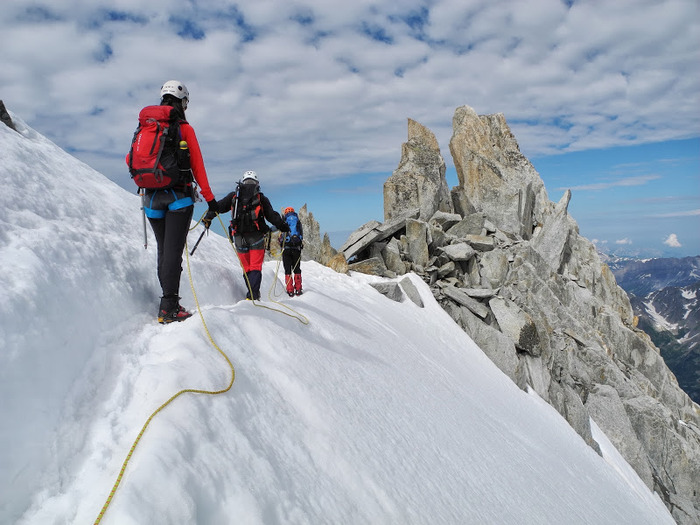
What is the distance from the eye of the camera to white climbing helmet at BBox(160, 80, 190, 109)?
237 inches

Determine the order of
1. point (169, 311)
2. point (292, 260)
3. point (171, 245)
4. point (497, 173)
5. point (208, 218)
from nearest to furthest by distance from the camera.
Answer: point (169, 311), point (171, 245), point (208, 218), point (292, 260), point (497, 173)

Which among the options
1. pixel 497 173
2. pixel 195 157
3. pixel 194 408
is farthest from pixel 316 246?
pixel 194 408

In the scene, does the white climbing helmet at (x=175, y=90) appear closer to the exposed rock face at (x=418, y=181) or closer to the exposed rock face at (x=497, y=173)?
the exposed rock face at (x=418, y=181)

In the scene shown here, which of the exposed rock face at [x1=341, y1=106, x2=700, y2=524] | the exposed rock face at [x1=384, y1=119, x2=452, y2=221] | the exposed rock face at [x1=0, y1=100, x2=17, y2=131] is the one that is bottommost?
the exposed rock face at [x1=341, y1=106, x2=700, y2=524]

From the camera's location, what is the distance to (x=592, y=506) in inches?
409

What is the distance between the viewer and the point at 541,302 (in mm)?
28062

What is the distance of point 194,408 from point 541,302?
94.5 ft

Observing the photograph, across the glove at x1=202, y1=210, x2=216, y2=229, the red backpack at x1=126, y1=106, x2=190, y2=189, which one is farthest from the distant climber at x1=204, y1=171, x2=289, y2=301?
the red backpack at x1=126, y1=106, x2=190, y2=189

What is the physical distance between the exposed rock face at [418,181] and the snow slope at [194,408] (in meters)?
31.1

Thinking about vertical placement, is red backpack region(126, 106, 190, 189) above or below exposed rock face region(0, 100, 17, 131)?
below

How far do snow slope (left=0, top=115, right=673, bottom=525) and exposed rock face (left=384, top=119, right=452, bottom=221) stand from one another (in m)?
31.1

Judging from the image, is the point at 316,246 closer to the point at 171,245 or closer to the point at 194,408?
the point at 171,245

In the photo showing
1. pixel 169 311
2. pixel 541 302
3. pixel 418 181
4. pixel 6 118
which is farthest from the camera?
pixel 418 181

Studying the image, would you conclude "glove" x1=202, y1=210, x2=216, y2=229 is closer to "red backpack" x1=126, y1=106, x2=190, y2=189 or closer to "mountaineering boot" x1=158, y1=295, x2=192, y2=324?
"red backpack" x1=126, y1=106, x2=190, y2=189
